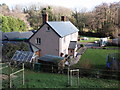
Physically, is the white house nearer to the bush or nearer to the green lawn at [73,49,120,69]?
the bush

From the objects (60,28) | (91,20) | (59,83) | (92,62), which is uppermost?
(91,20)

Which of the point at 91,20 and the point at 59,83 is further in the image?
the point at 91,20

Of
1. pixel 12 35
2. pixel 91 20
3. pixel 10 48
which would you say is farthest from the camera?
pixel 91 20

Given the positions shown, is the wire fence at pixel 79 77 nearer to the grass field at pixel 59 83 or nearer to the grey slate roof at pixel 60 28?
the grass field at pixel 59 83

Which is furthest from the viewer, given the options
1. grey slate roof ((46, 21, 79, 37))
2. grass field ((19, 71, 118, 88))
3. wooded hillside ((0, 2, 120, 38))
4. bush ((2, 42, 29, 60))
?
wooded hillside ((0, 2, 120, 38))

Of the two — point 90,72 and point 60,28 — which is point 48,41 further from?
point 90,72

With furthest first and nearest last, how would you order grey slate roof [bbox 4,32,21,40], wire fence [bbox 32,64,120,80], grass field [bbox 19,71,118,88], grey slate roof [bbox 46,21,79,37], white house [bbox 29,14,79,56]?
grey slate roof [bbox 4,32,21,40] → grey slate roof [bbox 46,21,79,37] → white house [bbox 29,14,79,56] → wire fence [bbox 32,64,120,80] → grass field [bbox 19,71,118,88]

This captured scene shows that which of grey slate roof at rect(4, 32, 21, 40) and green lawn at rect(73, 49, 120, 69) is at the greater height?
grey slate roof at rect(4, 32, 21, 40)

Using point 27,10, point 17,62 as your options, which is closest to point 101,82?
point 17,62

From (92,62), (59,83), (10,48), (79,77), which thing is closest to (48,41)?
(10,48)

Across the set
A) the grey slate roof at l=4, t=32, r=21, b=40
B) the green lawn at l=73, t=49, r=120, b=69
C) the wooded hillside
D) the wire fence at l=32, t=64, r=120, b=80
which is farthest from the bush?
the wooded hillside

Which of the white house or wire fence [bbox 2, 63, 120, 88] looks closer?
wire fence [bbox 2, 63, 120, 88]

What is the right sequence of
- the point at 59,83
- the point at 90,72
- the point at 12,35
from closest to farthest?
the point at 59,83 → the point at 90,72 → the point at 12,35

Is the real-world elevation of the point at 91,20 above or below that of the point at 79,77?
above
